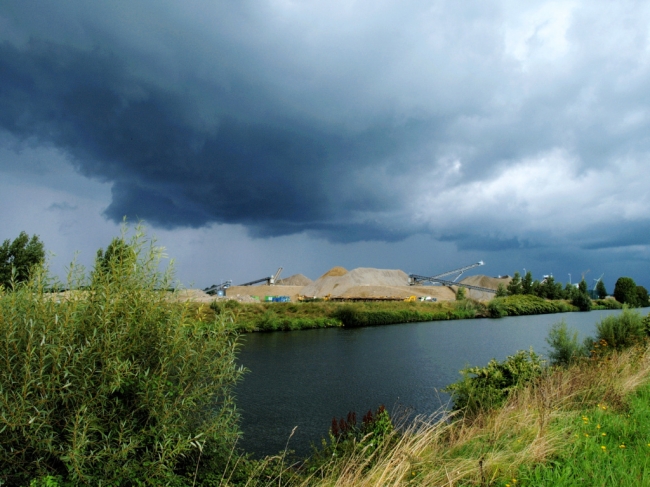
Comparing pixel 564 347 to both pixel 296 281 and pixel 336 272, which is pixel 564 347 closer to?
pixel 336 272

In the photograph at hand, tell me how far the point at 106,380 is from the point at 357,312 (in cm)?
4300

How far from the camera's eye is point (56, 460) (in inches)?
143

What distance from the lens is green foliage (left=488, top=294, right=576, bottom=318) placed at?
2367 inches

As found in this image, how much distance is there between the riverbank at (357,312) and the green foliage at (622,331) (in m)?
19.5

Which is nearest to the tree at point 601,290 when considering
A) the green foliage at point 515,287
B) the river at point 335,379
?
the green foliage at point 515,287

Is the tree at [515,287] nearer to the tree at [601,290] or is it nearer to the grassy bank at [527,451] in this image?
the tree at [601,290]

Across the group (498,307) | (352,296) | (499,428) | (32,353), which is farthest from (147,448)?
(352,296)

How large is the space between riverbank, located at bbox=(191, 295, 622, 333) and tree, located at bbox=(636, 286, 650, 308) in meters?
40.8

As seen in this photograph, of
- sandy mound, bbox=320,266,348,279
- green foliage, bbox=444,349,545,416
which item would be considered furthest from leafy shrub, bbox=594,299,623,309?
green foliage, bbox=444,349,545,416

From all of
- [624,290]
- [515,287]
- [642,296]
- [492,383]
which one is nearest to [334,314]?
[492,383]

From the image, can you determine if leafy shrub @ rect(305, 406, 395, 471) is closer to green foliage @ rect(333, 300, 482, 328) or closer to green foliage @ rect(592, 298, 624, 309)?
green foliage @ rect(333, 300, 482, 328)

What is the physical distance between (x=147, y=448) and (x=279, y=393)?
35.5ft

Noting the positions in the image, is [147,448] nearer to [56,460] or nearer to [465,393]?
[56,460]

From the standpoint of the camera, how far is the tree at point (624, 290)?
307 ft
